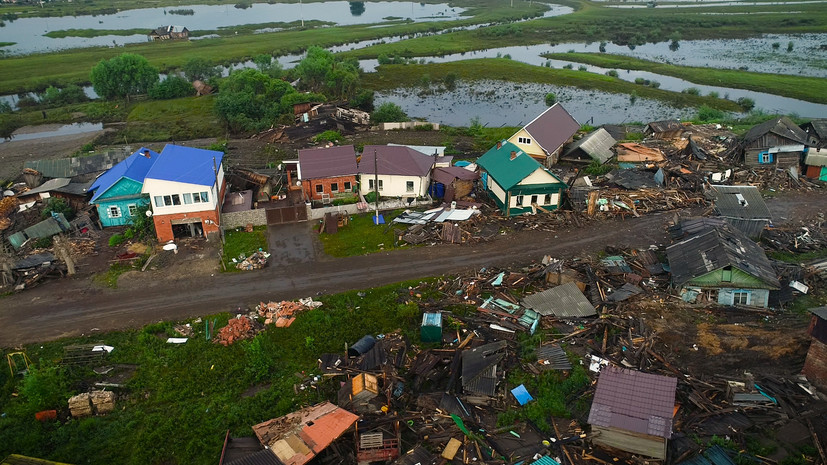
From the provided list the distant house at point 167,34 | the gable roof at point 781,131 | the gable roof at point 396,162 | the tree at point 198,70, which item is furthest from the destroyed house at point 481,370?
the distant house at point 167,34

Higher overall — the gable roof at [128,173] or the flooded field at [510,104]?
the gable roof at [128,173]

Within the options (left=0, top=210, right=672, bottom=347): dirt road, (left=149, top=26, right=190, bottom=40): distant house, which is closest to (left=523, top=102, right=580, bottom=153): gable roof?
(left=0, top=210, right=672, bottom=347): dirt road

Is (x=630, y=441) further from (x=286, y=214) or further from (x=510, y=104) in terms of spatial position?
(x=510, y=104)

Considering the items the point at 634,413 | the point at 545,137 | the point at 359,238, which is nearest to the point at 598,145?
the point at 545,137

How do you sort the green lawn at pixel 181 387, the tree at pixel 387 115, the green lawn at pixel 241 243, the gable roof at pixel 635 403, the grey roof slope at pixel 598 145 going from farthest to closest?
the tree at pixel 387 115
the grey roof slope at pixel 598 145
the green lawn at pixel 241 243
the green lawn at pixel 181 387
the gable roof at pixel 635 403

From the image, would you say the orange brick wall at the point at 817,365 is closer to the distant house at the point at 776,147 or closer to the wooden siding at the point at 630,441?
the wooden siding at the point at 630,441

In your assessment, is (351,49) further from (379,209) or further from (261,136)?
(379,209)
